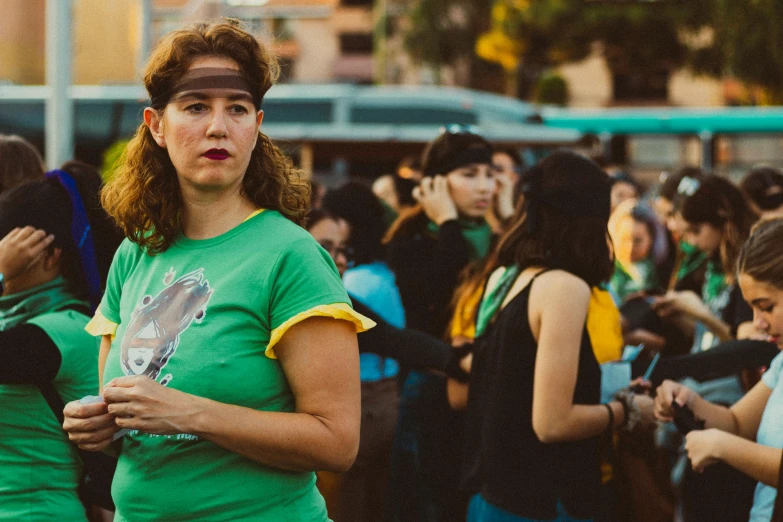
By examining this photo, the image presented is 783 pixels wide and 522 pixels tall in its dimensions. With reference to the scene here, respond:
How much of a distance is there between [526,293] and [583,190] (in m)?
0.38

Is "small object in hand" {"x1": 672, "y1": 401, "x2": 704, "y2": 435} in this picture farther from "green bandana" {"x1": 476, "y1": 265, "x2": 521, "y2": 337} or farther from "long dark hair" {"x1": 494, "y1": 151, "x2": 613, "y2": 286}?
"green bandana" {"x1": 476, "y1": 265, "x2": 521, "y2": 337}

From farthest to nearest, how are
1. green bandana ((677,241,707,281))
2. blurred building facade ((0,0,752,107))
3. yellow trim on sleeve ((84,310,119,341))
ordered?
blurred building facade ((0,0,752,107)), green bandana ((677,241,707,281)), yellow trim on sleeve ((84,310,119,341))

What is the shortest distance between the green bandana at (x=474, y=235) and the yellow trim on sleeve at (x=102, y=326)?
2741 millimetres

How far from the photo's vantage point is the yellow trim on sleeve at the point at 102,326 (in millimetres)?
2406

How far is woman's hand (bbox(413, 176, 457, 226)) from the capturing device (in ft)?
16.4

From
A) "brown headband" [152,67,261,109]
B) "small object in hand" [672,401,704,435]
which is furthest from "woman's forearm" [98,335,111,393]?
"small object in hand" [672,401,704,435]

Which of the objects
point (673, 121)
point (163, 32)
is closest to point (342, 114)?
point (673, 121)

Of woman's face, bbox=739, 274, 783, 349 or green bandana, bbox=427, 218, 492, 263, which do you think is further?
green bandana, bbox=427, 218, 492, 263

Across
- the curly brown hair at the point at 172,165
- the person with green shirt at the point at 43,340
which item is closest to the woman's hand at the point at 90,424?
the curly brown hair at the point at 172,165

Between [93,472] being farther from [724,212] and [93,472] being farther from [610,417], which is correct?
[724,212]

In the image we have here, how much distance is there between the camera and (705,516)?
14.5 feet

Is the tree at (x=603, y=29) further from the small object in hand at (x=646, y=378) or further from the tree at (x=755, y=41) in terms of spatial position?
the small object in hand at (x=646, y=378)

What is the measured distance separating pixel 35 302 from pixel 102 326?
0.68 meters

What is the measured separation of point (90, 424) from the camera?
208 cm
